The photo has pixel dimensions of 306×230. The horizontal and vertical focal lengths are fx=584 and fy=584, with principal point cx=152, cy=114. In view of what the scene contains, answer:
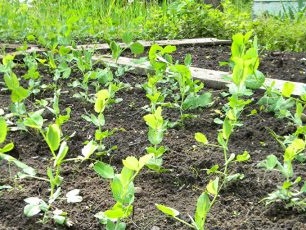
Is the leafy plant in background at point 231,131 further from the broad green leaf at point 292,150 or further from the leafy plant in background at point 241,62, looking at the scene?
the broad green leaf at point 292,150

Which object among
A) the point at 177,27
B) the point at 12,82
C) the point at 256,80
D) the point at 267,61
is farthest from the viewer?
the point at 177,27

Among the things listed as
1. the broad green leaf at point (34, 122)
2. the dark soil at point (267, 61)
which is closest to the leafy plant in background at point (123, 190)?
the broad green leaf at point (34, 122)

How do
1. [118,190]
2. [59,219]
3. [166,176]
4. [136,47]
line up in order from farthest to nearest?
[136,47] → [166,176] → [59,219] → [118,190]

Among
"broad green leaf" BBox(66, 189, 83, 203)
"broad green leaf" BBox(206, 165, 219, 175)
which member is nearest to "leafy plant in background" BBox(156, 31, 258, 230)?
"broad green leaf" BBox(206, 165, 219, 175)

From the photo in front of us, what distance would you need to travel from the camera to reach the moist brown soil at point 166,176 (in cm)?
159

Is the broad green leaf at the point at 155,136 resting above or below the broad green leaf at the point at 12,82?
below

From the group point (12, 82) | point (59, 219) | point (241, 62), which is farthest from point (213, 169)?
point (12, 82)

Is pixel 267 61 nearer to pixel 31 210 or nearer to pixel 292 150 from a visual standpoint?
pixel 292 150

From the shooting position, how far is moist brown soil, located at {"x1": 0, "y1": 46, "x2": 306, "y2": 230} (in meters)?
1.59

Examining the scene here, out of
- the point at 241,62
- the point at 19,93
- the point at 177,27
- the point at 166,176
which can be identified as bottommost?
the point at 177,27

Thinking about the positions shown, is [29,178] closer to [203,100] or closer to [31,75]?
[203,100]

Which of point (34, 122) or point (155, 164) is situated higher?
point (34, 122)

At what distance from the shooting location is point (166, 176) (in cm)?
187

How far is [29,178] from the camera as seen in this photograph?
185 cm
